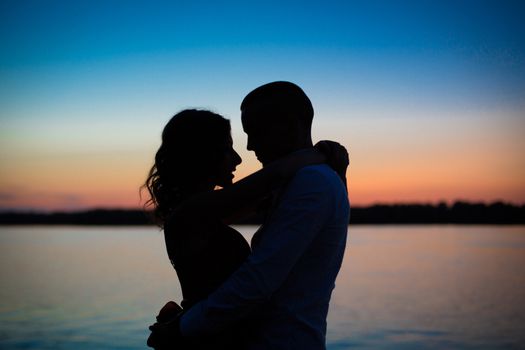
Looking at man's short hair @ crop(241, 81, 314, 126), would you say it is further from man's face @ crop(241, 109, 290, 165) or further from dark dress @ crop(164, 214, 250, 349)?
dark dress @ crop(164, 214, 250, 349)

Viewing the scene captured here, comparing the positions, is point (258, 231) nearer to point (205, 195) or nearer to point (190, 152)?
point (205, 195)

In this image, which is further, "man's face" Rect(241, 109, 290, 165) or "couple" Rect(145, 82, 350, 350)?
"man's face" Rect(241, 109, 290, 165)

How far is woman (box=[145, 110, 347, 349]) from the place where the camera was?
217 cm

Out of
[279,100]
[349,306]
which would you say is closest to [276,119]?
[279,100]

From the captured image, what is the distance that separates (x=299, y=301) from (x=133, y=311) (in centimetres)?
1194

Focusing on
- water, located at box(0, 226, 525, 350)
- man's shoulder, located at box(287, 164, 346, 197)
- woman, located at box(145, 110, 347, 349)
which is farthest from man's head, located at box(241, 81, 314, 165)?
water, located at box(0, 226, 525, 350)

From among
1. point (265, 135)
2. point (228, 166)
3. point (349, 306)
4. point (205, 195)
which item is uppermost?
point (265, 135)

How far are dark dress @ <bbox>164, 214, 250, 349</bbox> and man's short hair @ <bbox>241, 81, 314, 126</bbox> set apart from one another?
0.47 metres

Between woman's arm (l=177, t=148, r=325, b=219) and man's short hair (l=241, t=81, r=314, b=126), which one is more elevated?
man's short hair (l=241, t=81, r=314, b=126)

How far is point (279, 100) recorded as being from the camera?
7.29ft

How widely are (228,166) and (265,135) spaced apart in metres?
0.31

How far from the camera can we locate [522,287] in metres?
17.8

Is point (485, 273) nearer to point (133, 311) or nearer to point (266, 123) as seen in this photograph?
point (133, 311)

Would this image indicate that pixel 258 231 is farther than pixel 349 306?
No
